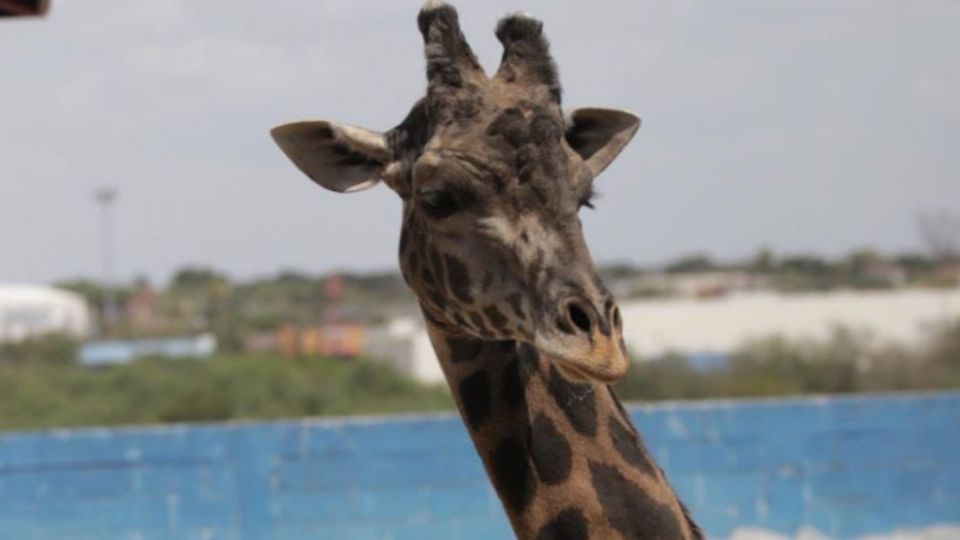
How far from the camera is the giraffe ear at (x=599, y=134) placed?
5.68 meters

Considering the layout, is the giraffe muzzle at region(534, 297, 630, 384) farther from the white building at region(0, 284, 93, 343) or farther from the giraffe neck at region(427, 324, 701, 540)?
the white building at region(0, 284, 93, 343)

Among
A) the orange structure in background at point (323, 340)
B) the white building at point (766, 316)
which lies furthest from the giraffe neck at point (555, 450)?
the white building at point (766, 316)

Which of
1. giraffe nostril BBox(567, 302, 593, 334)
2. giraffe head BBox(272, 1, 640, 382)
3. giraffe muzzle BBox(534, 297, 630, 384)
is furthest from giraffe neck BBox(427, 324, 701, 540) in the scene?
giraffe nostril BBox(567, 302, 593, 334)

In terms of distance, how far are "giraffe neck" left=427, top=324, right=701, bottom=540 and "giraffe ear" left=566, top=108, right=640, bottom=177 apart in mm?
638

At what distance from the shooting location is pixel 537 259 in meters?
4.84

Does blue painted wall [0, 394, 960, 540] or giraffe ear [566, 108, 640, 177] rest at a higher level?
giraffe ear [566, 108, 640, 177]

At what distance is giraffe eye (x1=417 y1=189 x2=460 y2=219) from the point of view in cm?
508

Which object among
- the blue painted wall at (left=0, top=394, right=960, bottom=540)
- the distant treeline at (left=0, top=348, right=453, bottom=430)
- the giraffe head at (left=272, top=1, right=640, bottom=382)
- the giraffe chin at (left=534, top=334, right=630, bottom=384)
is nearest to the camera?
the giraffe chin at (left=534, top=334, right=630, bottom=384)

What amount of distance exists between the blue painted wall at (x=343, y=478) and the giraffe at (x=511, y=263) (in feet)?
31.1

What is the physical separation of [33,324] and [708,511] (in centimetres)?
6528

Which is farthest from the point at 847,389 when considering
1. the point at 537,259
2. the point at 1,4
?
the point at 537,259

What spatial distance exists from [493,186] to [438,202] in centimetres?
22

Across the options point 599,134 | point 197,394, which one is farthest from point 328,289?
point 599,134

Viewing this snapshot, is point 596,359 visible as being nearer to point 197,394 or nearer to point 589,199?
point 589,199
